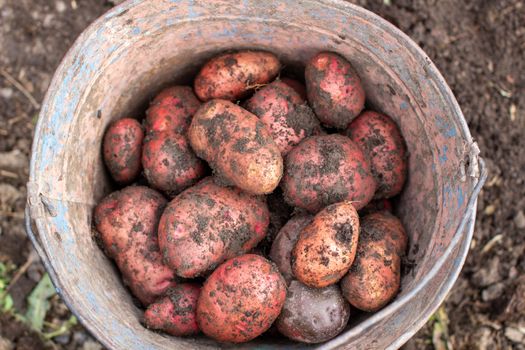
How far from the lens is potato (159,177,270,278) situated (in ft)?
5.75

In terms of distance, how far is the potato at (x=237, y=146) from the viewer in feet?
5.68

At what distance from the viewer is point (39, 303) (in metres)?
2.44

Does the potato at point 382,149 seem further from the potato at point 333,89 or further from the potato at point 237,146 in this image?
the potato at point 237,146

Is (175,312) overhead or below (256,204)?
below

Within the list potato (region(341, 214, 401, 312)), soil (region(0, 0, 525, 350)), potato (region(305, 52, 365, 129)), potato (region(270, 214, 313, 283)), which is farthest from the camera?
soil (region(0, 0, 525, 350))

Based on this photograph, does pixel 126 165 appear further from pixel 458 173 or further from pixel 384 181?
pixel 458 173

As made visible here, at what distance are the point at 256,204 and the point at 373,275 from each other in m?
0.46

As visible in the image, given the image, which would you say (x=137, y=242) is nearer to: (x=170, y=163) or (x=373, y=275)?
(x=170, y=163)

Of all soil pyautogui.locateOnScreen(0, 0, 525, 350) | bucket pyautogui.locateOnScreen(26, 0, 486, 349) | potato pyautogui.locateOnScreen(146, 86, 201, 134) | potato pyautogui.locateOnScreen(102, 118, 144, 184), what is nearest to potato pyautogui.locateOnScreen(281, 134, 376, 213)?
bucket pyautogui.locateOnScreen(26, 0, 486, 349)

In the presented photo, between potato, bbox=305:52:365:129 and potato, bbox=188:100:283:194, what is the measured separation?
0.89 ft

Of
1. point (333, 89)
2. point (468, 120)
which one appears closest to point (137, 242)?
point (333, 89)

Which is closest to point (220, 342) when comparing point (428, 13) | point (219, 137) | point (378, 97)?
point (219, 137)

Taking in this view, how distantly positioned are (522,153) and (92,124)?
6.33 feet

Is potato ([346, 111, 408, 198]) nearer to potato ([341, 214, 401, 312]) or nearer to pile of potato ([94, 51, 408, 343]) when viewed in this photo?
pile of potato ([94, 51, 408, 343])
